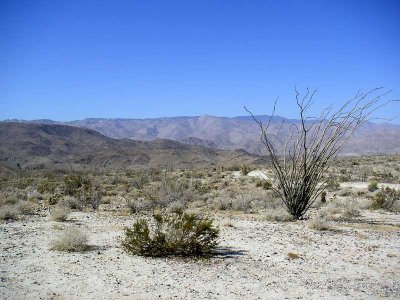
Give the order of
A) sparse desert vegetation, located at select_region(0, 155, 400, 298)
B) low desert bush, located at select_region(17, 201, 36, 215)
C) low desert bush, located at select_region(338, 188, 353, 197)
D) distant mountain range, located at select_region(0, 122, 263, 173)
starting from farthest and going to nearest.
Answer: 1. distant mountain range, located at select_region(0, 122, 263, 173)
2. low desert bush, located at select_region(338, 188, 353, 197)
3. low desert bush, located at select_region(17, 201, 36, 215)
4. sparse desert vegetation, located at select_region(0, 155, 400, 298)

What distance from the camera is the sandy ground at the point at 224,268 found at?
25.2 ft

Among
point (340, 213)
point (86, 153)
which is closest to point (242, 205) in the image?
point (340, 213)

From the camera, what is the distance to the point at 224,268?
9148 mm

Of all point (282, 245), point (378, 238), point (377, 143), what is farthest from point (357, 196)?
point (377, 143)

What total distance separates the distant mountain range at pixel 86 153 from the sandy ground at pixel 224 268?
5952cm

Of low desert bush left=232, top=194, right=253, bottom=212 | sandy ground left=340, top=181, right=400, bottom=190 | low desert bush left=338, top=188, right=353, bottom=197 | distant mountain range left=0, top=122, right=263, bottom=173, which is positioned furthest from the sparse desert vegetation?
distant mountain range left=0, top=122, right=263, bottom=173

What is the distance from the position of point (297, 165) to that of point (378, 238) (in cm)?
456

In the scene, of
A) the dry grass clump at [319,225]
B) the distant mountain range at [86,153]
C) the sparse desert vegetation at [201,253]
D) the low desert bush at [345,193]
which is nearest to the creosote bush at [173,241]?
the sparse desert vegetation at [201,253]

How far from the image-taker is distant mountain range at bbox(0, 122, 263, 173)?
8194 centimetres

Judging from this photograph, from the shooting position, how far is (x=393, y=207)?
1919cm

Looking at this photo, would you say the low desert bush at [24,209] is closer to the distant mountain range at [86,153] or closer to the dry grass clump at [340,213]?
the dry grass clump at [340,213]

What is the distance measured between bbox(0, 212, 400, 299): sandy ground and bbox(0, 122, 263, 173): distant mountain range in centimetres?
5952

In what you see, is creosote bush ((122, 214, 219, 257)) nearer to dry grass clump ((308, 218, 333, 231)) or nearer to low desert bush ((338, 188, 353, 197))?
dry grass clump ((308, 218, 333, 231))

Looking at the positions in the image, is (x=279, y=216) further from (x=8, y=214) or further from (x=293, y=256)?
(x=8, y=214)
